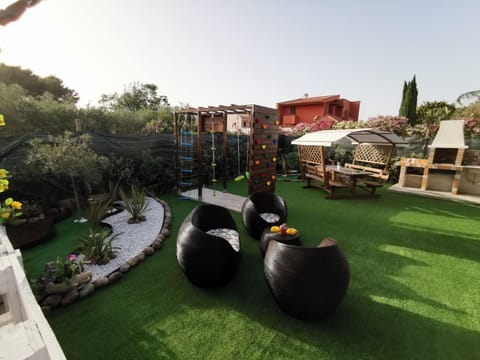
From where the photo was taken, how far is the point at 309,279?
1.95 m

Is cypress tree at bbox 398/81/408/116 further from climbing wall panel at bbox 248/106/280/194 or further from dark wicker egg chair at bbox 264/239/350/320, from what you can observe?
dark wicker egg chair at bbox 264/239/350/320

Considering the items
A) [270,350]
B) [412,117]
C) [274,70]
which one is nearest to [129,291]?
[270,350]

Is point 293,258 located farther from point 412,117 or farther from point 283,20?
point 412,117

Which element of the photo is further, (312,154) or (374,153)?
(374,153)

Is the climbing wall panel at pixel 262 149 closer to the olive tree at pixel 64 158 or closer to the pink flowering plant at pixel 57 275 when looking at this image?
the olive tree at pixel 64 158

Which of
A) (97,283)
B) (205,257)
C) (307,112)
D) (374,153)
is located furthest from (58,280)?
(307,112)

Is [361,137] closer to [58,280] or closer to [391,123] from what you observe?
[391,123]

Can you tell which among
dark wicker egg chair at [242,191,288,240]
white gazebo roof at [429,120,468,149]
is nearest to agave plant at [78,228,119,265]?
dark wicker egg chair at [242,191,288,240]

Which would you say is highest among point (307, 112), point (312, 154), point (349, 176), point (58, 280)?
point (307, 112)

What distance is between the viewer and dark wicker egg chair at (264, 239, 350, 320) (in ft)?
6.42

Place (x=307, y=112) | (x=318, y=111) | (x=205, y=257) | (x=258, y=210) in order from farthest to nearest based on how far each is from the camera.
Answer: (x=307, y=112) < (x=318, y=111) < (x=258, y=210) < (x=205, y=257)

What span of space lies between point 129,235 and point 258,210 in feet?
7.60

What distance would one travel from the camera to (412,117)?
1636 centimetres

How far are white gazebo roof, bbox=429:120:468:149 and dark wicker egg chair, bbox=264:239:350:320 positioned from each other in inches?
274
